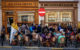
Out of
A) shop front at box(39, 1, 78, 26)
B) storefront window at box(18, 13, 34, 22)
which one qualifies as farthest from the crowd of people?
storefront window at box(18, 13, 34, 22)

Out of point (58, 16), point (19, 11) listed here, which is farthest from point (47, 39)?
point (19, 11)

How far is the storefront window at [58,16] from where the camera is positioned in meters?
17.1

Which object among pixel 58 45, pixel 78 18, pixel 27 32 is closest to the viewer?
pixel 58 45

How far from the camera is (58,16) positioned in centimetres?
1714

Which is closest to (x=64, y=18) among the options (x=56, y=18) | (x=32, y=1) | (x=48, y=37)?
(x=56, y=18)

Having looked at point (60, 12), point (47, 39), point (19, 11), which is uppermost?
point (19, 11)

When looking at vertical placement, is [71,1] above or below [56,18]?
above

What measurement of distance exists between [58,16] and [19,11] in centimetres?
→ 443

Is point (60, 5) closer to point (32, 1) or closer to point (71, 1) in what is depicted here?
point (71, 1)

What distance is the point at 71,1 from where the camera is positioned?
1703 centimetres

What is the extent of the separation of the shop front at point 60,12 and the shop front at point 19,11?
113cm

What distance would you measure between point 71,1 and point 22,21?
5939 mm

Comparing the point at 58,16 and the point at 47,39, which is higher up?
the point at 58,16

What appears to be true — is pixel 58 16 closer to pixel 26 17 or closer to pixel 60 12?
pixel 60 12
